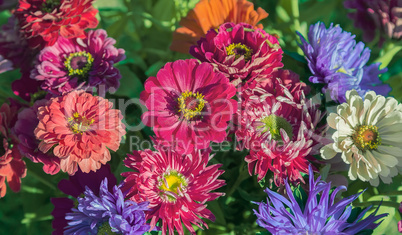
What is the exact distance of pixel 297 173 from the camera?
53 centimetres

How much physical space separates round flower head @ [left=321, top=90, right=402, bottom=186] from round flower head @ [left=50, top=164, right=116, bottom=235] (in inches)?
12.2

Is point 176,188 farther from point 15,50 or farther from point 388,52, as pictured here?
point 388,52

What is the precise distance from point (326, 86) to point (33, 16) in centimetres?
47

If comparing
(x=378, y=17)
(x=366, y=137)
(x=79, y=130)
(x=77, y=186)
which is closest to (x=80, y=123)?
(x=79, y=130)

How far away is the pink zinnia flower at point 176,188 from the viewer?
0.52m

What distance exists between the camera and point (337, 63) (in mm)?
635

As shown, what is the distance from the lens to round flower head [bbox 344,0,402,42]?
27.4 inches

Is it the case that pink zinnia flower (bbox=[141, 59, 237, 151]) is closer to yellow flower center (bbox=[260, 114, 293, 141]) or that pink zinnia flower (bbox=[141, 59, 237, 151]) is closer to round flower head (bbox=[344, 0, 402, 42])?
yellow flower center (bbox=[260, 114, 293, 141])

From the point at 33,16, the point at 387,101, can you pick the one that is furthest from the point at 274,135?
the point at 33,16

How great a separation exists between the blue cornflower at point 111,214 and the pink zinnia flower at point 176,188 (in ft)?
0.07

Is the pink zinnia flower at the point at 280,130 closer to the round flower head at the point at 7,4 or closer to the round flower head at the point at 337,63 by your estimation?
the round flower head at the point at 337,63

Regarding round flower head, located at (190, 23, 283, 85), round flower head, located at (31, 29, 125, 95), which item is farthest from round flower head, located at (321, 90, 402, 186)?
round flower head, located at (31, 29, 125, 95)

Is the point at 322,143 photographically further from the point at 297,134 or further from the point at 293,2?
the point at 293,2

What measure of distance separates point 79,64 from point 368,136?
17.7 inches
